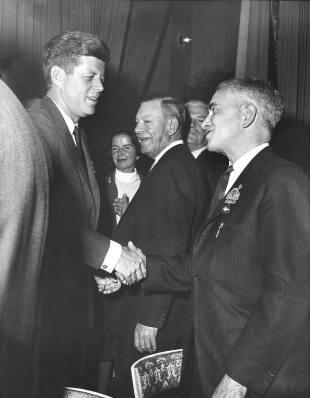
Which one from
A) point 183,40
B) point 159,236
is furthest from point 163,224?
point 183,40

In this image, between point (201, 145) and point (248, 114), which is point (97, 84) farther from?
point (201, 145)

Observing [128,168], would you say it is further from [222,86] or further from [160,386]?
[160,386]

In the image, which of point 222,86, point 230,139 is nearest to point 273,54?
point 222,86

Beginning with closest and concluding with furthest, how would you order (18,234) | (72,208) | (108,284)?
(18,234) < (72,208) < (108,284)

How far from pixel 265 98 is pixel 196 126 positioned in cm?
121

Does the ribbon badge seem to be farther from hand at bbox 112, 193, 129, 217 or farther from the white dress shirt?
hand at bbox 112, 193, 129, 217

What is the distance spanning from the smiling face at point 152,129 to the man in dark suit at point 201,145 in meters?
0.36

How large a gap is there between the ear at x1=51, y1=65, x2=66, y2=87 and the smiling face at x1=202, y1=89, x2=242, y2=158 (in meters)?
0.60

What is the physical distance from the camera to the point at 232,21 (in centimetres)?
243

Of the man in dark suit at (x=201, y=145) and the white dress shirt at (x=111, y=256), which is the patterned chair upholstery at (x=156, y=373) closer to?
the white dress shirt at (x=111, y=256)

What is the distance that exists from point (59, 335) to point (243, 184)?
81cm

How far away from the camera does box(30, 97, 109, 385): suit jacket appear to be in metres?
1.63

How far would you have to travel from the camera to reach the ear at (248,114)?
150cm

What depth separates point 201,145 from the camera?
273 cm
